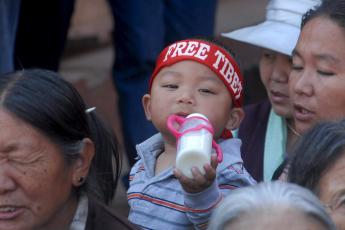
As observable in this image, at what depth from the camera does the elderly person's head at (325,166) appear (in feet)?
9.20

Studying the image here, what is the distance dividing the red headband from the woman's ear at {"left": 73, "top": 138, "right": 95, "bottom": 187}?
443 millimetres

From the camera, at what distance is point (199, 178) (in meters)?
2.95

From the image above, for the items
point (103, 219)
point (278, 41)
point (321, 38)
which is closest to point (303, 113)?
point (321, 38)

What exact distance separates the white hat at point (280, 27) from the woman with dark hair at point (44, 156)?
1032 mm

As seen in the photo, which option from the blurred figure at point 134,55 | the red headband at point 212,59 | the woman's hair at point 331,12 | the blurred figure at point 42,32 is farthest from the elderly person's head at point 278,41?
the blurred figure at point 42,32

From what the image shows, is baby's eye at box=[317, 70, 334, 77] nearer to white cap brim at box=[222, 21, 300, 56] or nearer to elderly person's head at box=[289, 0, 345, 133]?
elderly person's head at box=[289, 0, 345, 133]

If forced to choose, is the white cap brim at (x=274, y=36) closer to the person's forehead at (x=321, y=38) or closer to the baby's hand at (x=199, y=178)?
the person's forehead at (x=321, y=38)

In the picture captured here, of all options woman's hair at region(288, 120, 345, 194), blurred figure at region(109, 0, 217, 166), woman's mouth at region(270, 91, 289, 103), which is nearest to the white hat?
woman's mouth at region(270, 91, 289, 103)

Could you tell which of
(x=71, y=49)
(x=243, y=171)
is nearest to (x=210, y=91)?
(x=243, y=171)

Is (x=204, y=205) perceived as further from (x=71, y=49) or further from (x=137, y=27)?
(x=71, y=49)

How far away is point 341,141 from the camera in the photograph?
290 centimetres

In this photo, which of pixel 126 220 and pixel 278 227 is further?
pixel 126 220

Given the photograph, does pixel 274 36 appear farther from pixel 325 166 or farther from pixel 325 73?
pixel 325 166

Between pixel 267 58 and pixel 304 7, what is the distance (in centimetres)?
25
